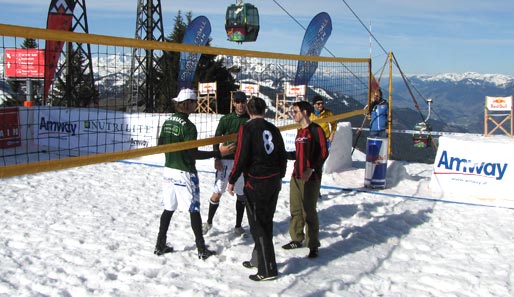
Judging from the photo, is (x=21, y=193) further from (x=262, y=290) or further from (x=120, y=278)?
(x=262, y=290)

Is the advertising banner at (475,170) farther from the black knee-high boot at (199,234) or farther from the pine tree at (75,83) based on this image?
the pine tree at (75,83)

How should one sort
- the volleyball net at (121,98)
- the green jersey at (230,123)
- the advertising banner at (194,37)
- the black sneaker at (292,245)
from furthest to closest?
the advertising banner at (194,37) → the green jersey at (230,123) → the black sneaker at (292,245) → the volleyball net at (121,98)

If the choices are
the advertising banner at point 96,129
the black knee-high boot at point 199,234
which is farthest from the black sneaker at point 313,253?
the advertising banner at point 96,129

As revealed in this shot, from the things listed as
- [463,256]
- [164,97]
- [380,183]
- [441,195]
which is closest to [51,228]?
[463,256]

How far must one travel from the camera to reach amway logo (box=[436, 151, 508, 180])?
788 cm

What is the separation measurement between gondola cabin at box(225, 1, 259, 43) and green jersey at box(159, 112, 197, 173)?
14674mm

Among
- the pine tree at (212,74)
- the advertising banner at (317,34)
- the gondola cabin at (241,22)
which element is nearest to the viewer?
the advertising banner at (317,34)

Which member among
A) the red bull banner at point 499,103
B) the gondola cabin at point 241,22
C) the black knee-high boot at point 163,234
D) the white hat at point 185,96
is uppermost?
the gondola cabin at point 241,22

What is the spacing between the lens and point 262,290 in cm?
398

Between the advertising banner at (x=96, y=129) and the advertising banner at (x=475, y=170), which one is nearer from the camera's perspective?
the advertising banner at (x=475, y=170)

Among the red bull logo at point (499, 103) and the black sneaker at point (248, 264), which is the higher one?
the red bull logo at point (499, 103)

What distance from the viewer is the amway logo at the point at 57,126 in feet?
42.9

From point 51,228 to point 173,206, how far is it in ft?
6.37

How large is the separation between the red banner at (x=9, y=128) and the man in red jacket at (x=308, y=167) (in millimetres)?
10335
